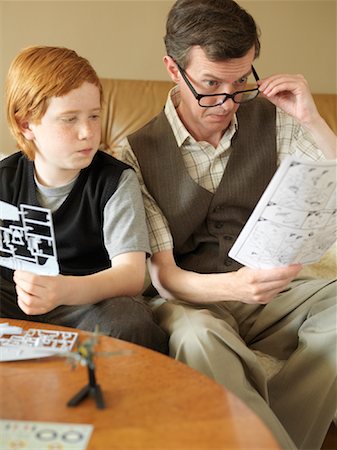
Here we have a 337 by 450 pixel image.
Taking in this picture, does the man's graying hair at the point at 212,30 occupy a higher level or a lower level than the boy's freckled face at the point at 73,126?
higher

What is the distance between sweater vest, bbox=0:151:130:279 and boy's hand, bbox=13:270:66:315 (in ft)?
0.88

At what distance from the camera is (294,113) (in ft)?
4.84

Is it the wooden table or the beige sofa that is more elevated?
the beige sofa

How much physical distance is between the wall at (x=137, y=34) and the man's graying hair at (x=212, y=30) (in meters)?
0.99

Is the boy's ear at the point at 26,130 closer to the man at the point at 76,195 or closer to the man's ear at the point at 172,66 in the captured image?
the man at the point at 76,195

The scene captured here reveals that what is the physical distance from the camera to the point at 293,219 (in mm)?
1119

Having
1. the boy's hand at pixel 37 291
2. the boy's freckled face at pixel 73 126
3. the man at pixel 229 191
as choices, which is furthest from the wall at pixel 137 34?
the boy's hand at pixel 37 291

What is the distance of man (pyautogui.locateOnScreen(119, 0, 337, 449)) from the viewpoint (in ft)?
4.43

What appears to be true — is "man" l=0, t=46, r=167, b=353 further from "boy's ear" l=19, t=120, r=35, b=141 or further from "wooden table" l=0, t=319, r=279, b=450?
"wooden table" l=0, t=319, r=279, b=450

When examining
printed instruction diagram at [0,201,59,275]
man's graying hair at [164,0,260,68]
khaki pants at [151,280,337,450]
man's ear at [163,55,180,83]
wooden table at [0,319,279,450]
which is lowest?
khaki pants at [151,280,337,450]

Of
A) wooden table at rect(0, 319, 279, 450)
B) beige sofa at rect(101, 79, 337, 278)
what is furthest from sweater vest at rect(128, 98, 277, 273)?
beige sofa at rect(101, 79, 337, 278)

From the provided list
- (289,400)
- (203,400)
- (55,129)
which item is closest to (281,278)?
(289,400)

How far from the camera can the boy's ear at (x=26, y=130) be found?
139 cm

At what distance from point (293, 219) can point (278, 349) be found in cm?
45
